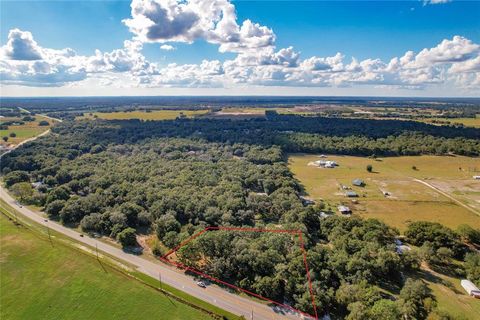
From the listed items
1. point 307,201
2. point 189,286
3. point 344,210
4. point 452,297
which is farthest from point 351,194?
point 189,286

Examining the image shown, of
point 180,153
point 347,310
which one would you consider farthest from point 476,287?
point 180,153

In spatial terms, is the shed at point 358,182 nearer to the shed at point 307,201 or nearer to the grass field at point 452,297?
the shed at point 307,201

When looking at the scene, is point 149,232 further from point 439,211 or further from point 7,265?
point 439,211

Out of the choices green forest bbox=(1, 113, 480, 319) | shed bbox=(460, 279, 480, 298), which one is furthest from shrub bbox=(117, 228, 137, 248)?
shed bbox=(460, 279, 480, 298)

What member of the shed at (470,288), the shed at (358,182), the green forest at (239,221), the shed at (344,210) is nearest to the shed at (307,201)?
the green forest at (239,221)

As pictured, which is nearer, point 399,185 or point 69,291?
point 69,291

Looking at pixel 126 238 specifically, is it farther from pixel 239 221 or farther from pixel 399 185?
pixel 399 185

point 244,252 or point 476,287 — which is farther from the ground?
point 244,252
